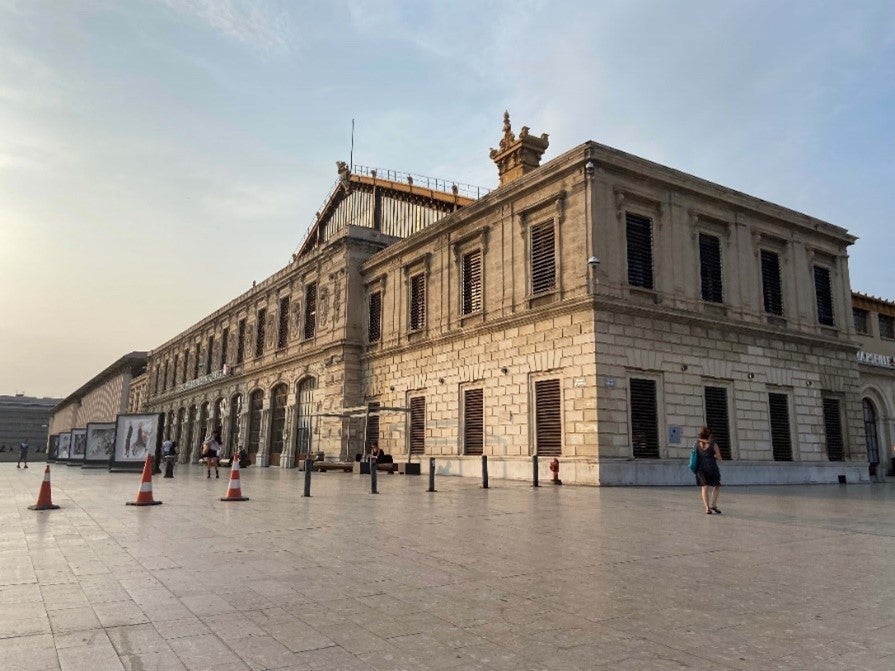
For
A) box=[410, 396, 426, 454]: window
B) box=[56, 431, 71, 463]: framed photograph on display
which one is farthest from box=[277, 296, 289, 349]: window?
box=[410, 396, 426, 454]: window

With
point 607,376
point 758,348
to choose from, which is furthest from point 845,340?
point 607,376

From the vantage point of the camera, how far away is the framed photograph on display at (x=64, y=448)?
35344 millimetres

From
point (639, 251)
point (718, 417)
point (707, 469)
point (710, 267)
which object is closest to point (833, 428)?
point (718, 417)

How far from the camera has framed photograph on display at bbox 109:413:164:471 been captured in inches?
883

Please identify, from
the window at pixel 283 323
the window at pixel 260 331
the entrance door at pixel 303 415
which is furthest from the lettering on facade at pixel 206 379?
the entrance door at pixel 303 415

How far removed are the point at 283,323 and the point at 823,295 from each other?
2708cm

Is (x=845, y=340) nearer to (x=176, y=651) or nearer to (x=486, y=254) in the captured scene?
(x=486, y=254)

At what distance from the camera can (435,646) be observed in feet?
12.0

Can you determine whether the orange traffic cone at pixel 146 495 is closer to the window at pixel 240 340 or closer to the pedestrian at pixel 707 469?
the pedestrian at pixel 707 469

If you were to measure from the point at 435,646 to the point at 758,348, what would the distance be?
69.8ft

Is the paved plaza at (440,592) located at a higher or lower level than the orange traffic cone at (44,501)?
lower

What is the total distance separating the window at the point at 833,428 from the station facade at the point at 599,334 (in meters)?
0.07

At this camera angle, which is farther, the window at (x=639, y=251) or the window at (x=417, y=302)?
the window at (x=417, y=302)

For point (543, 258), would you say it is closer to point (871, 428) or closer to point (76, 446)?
point (871, 428)
